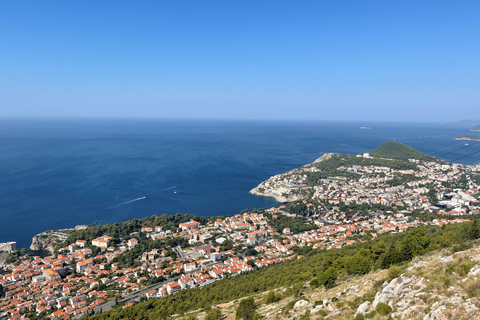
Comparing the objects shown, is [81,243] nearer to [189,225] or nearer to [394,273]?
[189,225]

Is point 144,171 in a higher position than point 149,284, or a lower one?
higher

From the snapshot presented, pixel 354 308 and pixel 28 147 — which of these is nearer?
pixel 354 308

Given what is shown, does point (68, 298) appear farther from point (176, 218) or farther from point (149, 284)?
point (176, 218)

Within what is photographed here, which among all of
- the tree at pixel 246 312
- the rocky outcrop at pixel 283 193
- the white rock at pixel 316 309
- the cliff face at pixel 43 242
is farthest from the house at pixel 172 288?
the rocky outcrop at pixel 283 193

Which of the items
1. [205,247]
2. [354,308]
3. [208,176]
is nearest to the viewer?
[354,308]

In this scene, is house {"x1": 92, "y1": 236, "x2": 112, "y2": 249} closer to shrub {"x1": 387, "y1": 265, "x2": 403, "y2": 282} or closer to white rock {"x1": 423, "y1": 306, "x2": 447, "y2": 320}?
shrub {"x1": 387, "y1": 265, "x2": 403, "y2": 282}

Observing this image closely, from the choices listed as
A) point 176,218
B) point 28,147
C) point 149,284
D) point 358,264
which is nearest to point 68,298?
point 149,284

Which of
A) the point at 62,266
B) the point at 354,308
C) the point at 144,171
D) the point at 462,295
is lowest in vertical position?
the point at 62,266

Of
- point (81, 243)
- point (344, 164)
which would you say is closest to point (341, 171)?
point (344, 164)
